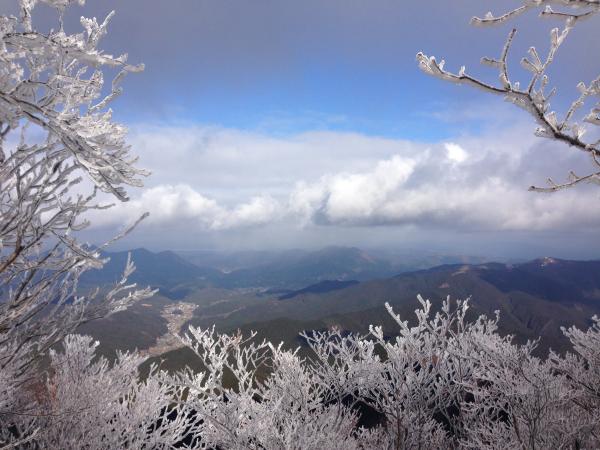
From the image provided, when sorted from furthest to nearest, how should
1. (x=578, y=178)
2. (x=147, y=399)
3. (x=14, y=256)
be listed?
(x=147, y=399)
(x=14, y=256)
(x=578, y=178)

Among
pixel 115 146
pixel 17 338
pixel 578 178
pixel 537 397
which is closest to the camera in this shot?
pixel 578 178

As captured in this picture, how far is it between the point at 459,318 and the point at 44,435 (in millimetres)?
14162

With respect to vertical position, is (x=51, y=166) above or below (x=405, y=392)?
above

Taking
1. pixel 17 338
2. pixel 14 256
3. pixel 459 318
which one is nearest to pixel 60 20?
pixel 14 256

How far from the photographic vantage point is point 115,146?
12.5 ft

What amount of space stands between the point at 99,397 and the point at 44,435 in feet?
5.69

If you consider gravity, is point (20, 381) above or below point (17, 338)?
below

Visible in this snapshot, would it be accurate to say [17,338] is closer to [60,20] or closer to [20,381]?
[20,381]

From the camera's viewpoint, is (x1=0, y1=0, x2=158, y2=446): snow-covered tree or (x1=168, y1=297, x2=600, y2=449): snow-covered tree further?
(x1=168, y1=297, x2=600, y2=449): snow-covered tree

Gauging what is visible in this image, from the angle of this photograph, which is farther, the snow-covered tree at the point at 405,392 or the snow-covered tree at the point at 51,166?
the snow-covered tree at the point at 405,392

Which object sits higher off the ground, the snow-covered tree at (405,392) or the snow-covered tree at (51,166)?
the snow-covered tree at (51,166)

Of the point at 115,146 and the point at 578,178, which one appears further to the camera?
the point at 115,146

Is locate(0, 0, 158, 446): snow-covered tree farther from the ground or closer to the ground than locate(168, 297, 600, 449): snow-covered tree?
farther from the ground

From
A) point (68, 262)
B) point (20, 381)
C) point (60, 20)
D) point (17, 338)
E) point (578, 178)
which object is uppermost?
point (60, 20)
